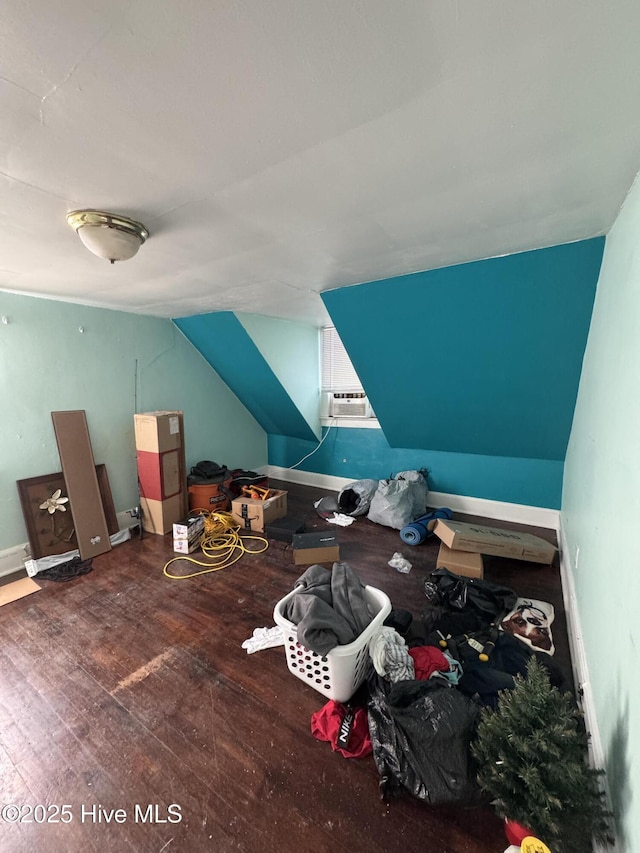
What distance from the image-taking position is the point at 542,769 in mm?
880

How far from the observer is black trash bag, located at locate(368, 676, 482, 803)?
43.2 inches

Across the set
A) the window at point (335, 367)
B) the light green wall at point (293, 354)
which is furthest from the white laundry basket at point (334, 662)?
the window at point (335, 367)

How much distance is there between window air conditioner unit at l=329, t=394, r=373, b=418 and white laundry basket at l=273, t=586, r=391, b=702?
2.66 meters

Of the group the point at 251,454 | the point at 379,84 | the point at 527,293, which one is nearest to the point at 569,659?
the point at 527,293

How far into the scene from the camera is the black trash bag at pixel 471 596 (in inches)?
79.0

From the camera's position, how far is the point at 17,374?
2590 mm

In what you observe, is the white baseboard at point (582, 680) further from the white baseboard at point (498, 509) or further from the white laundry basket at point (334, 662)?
the white baseboard at point (498, 509)

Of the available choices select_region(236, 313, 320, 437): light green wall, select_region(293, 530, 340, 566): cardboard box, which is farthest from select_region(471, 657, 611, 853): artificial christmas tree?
select_region(236, 313, 320, 437): light green wall

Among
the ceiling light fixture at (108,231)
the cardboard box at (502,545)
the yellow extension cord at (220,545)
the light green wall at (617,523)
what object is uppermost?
the ceiling light fixture at (108,231)

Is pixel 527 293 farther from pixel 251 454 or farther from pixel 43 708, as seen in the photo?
pixel 251 454

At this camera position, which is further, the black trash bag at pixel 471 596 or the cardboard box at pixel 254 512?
the cardboard box at pixel 254 512

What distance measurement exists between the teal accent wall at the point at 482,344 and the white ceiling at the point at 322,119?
1.02 ft

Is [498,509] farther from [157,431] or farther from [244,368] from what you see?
[157,431]

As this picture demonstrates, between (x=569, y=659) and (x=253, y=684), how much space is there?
1659 mm
